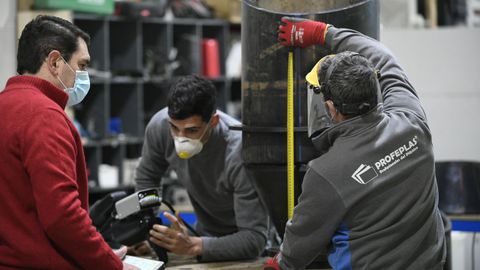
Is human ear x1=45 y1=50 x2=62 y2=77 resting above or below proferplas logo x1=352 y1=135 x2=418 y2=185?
above

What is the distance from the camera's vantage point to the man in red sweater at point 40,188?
6.89 feet

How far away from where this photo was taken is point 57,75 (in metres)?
2.36

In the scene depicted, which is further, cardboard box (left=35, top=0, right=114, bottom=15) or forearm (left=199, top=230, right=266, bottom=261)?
cardboard box (left=35, top=0, right=114, bottom=15)

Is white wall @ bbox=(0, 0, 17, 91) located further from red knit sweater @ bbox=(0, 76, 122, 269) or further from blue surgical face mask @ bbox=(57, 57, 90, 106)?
red knit sweater @ bbox=(0, 76, 122, 269)

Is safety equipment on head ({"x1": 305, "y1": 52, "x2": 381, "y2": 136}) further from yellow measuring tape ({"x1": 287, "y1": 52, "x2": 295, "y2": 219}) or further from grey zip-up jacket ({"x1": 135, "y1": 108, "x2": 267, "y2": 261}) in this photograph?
grey zip-up jacket ({"x1": 135, "y1": 108, "x2": 267, "y2": 261})

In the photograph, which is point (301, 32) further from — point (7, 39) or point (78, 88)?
point (7, 39)

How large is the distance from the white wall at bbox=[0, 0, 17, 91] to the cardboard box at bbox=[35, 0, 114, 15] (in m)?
2.49

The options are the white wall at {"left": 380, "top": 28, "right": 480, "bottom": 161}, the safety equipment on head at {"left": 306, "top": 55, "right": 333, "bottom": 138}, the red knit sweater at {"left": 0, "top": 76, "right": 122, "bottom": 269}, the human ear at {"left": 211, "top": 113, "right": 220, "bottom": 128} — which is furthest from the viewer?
the white wall at {"left": 380, "top": 28, "right": 480, "bottom": 161}

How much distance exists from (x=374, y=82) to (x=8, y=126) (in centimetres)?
108

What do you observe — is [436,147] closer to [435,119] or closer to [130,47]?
[435,119]

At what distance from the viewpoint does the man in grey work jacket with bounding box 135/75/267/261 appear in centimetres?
312

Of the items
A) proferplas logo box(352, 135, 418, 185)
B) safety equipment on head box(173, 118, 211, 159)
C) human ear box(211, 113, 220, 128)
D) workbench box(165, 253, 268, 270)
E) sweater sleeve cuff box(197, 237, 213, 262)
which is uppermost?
proferplas logo box(352, 135, 418, 185)

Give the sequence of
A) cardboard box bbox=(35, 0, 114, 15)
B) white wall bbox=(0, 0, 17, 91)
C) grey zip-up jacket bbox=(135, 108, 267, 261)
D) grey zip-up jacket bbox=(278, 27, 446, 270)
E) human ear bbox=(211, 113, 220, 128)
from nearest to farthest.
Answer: grey zip-up jacket bbox=(278, 27, 446, 270) < grey zip-up jacket bbox=(135, 108, 267, 261) < human ear bbox=(211, 113, 220, 128) < white wall bbox=(0, 0, 17, 91) < cardboard box bbox=(35, 0, 114, 15)

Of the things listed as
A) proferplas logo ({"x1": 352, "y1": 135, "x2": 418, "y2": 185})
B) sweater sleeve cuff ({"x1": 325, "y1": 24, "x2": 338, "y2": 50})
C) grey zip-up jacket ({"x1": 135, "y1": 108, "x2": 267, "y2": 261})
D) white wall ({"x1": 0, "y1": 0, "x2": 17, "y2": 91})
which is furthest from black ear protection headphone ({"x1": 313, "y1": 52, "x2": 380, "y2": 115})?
white wall ({"x1": 0, "y1": 0, "x2": 17, "y2": 91})
